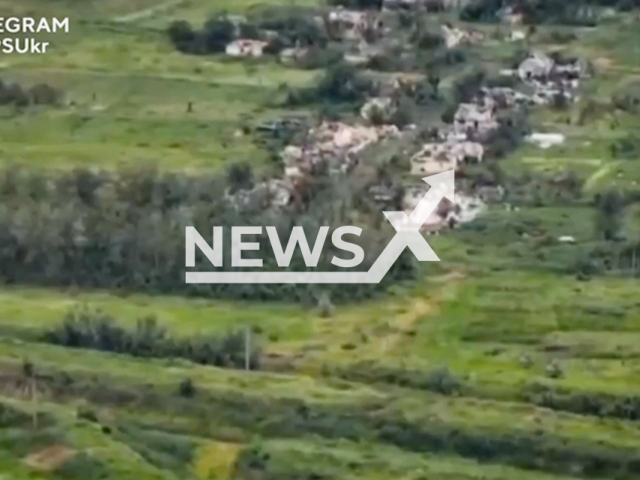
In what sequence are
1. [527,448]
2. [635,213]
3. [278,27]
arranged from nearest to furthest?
[527,448] → [635,213] → [278,27]

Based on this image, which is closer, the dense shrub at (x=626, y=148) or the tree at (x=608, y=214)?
the tree at (x=608, y=214)

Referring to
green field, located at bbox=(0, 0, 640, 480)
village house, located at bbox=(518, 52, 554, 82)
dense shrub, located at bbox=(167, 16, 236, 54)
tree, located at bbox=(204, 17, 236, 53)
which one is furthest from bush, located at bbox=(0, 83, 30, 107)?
village house, located at bbox=(518, 52, 554, 82)

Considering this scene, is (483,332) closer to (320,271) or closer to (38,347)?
(320,271)

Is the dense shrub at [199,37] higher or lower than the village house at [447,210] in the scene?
higher

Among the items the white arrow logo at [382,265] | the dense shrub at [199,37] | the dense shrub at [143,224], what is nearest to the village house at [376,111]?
the dense shrub at [143,224]

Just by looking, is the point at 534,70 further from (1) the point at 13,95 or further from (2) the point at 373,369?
(1) the point at 13,95

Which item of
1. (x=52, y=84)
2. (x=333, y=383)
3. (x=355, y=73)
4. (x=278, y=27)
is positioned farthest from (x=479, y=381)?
(x=52, y=84)

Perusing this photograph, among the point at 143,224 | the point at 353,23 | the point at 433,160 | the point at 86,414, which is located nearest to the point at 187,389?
the point at 86,414

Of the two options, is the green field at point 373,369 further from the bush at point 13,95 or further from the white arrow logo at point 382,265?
the bush at point 13,95
